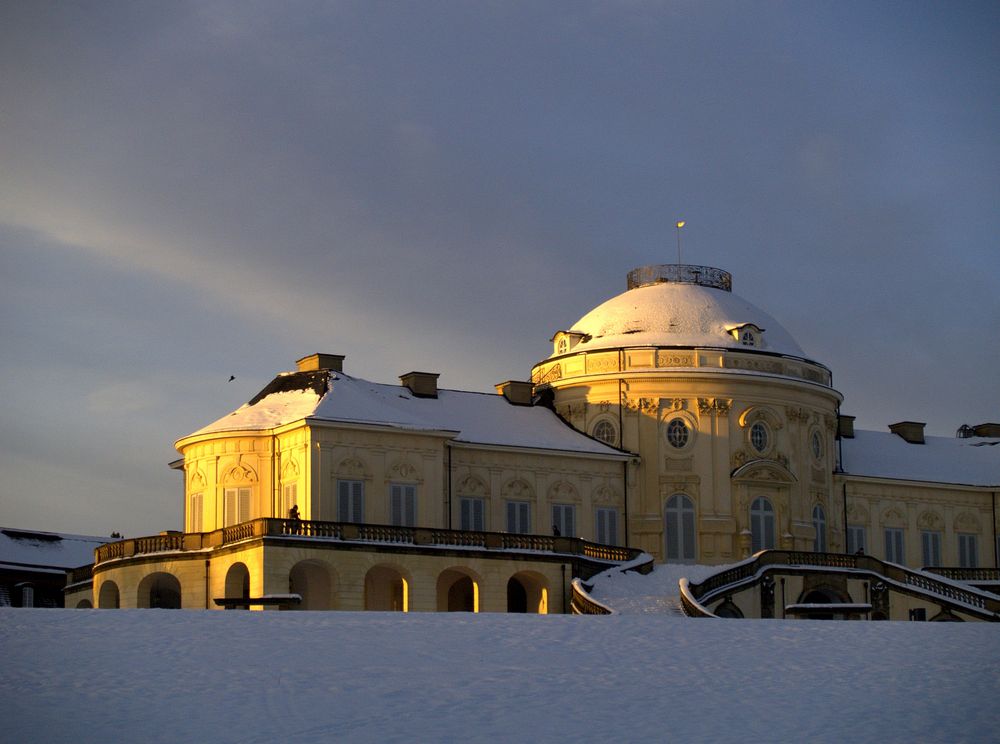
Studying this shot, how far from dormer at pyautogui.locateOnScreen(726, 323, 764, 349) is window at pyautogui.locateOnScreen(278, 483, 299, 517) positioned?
18.0m

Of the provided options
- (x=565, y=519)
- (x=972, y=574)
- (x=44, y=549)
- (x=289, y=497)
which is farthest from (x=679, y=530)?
(x=44, y=549)

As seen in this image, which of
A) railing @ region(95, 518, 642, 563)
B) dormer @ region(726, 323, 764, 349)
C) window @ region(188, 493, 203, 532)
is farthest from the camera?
dormer @ region(726, 323, 764, 349)

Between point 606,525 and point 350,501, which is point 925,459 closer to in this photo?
point 606,525

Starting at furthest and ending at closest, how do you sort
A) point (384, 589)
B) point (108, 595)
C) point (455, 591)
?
point (455, 591)
point (108, 595)
point (384, 589)

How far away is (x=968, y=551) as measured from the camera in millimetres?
73875

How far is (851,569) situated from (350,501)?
17174 mm

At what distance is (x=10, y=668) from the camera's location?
28984 millimetres

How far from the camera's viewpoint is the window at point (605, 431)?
65.4 metres

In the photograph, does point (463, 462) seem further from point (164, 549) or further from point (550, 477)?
point (164, 549)

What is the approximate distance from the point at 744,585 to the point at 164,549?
18.2 metres

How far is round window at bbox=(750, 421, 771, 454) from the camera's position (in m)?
65.1

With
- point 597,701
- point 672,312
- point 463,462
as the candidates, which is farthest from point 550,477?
point 597,701

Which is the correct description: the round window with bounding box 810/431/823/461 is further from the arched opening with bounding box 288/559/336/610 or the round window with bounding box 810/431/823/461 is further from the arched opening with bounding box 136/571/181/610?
the arched opening with bounding box 136/571/181/610

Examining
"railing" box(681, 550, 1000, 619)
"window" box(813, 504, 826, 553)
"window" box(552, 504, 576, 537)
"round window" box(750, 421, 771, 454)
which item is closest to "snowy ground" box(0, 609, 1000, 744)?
"railing" box(681, 550, 1000, 619)
